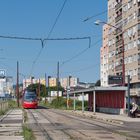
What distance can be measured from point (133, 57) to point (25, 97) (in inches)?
1197

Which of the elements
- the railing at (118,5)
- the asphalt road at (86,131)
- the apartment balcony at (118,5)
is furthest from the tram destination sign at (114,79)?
the railing at (118,5)

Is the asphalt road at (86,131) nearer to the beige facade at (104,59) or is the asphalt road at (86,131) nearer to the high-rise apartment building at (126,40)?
the high-rise apartment building at (126,40)

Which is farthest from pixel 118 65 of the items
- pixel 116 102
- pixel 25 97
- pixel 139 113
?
pixel 139 113

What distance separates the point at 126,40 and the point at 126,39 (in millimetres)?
295

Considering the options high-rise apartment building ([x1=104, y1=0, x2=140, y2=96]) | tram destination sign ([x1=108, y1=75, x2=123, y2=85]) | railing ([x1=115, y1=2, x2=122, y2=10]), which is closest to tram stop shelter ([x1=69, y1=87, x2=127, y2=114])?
tram destination sign ([x1=108, y1=75, x2=123, y2=85])

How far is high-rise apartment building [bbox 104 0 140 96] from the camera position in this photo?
99625 millimetres

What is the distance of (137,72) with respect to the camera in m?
98.4

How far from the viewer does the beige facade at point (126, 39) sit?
327 ft

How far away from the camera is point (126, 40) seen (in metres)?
109

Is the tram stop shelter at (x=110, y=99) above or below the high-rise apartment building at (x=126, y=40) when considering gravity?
below

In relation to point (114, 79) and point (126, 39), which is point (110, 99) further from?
point (126, 39)

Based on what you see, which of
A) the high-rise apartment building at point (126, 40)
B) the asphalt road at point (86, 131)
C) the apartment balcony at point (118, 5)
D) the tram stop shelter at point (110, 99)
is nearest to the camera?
the asphalt road at point (86, 131)

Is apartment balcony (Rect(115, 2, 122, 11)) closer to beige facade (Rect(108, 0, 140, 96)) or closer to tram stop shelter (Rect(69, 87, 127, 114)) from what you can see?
beige facade (Rect(108, 0, 140, 96))

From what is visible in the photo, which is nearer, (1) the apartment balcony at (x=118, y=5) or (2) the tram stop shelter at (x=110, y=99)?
(2) the tram stop shelter at (x=110, y=99)
